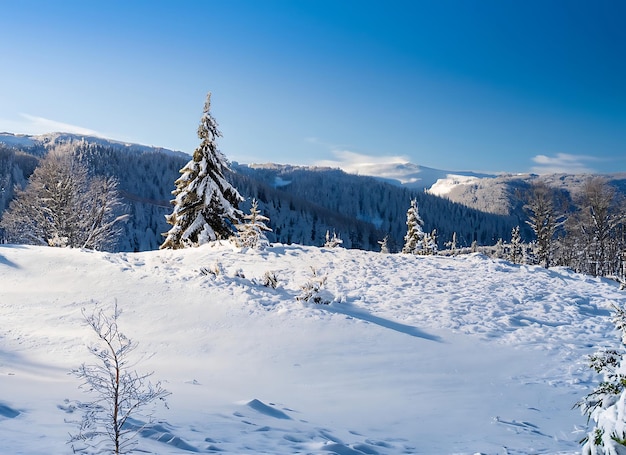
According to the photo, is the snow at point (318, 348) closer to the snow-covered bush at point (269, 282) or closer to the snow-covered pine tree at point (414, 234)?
the snow-covered bush at point (269, 282)

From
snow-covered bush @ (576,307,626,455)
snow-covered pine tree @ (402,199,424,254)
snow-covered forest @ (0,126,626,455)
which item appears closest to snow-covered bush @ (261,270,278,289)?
snow-covered forest @ (0,126,626,455)

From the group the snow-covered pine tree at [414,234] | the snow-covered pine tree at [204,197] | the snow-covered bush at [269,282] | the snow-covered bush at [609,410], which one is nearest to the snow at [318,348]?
the snow-covered bush at [269,282]

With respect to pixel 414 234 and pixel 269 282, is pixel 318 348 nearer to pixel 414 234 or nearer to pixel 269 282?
pixel 269 282

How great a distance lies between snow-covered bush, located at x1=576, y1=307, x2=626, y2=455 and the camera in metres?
2.69

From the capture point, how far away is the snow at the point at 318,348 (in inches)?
190

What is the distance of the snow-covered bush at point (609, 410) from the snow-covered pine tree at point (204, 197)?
61.8 feet

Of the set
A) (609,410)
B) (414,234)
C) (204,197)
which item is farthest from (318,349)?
(414,234)

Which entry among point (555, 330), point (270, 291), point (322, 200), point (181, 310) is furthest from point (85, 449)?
point (322, 200)

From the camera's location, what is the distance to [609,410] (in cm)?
287

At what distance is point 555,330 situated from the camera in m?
9.95

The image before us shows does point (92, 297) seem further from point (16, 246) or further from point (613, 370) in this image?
point (613, 370)

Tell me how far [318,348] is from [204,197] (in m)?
14.4

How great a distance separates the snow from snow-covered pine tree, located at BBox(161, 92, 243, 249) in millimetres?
6030

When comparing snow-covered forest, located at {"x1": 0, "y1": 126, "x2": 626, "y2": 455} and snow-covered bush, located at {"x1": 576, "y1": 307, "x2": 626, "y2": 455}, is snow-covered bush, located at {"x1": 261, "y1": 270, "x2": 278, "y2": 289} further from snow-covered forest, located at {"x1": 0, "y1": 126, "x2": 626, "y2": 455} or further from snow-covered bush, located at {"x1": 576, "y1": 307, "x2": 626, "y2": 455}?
snow-covered bush, located at {"x1": 576, "y1": 307, "x2": 626, "y2": 455}
